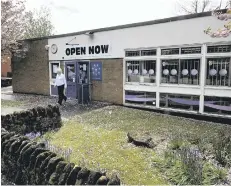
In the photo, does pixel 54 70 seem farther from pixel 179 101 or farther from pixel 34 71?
pixel 179 101

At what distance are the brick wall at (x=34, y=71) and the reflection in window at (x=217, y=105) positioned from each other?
10336 millimetres

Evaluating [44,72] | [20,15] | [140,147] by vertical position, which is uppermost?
[20,15]

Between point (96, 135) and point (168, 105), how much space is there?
4.32 metres

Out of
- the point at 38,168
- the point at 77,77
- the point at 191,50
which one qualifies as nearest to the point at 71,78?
the point at 77,77

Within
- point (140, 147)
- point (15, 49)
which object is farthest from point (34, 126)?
point (15, 49)

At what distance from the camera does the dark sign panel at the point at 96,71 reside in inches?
→ 509

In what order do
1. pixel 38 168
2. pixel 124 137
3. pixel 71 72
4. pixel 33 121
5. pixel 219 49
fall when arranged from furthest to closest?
pixel 71 72, pixel 219 49, pixel 33 121, pixel 124 137, pixel 38 168

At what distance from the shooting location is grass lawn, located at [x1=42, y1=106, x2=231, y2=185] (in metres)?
5.01

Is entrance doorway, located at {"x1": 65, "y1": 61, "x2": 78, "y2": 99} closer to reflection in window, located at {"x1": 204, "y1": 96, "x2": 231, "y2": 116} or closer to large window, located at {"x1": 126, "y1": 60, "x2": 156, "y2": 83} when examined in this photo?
large window, located at {"x1": 126, "y1": 60, "x2": 156, "y2": 83}

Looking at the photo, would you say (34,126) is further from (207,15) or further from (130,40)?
(207,15)

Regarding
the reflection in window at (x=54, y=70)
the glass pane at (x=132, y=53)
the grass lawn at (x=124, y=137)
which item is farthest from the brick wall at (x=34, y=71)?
the grass lawn at (x=124, y=137)

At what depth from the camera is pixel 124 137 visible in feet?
23.6

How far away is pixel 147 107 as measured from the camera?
11281 mm

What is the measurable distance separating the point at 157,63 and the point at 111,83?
289 cm
